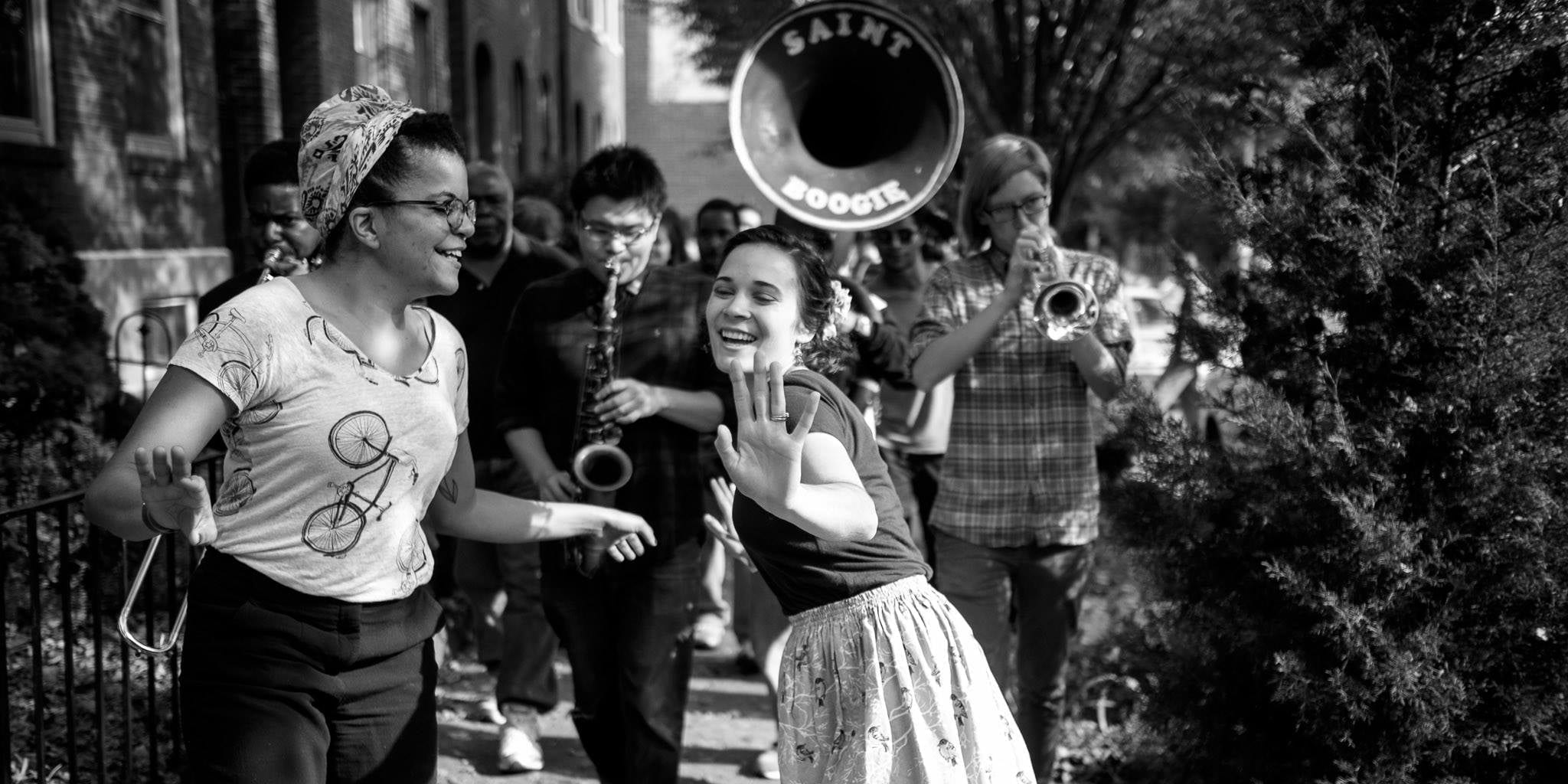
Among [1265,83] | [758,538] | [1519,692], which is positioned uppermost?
[1265,83]

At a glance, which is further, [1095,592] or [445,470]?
[1095,592]

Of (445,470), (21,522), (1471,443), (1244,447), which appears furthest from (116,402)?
(1471,443)

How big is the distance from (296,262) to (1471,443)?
3.37 m

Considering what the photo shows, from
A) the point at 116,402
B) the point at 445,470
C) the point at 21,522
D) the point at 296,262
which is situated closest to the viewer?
the point at 445,470

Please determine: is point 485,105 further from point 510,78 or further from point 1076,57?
point 1076,57

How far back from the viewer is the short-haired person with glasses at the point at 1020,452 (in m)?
4.12

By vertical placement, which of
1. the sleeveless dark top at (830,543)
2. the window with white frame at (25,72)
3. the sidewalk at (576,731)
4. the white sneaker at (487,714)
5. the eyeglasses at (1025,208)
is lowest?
the sidewalk at (576,731)

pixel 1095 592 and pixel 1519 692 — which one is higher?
pixel 1519 692

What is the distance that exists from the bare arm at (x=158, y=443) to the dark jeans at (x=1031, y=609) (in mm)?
2408

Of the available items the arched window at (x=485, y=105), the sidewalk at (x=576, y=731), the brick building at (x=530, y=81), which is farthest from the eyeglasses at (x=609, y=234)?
the arched window at (x=485, y=105)

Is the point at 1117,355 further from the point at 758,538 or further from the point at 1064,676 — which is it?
the point at 758,538

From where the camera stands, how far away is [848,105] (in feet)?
16.7

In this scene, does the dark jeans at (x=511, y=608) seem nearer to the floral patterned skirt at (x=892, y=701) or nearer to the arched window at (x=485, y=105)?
the floral patterned skirt at (x=892, y=701)

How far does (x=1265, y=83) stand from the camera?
3.57 m
